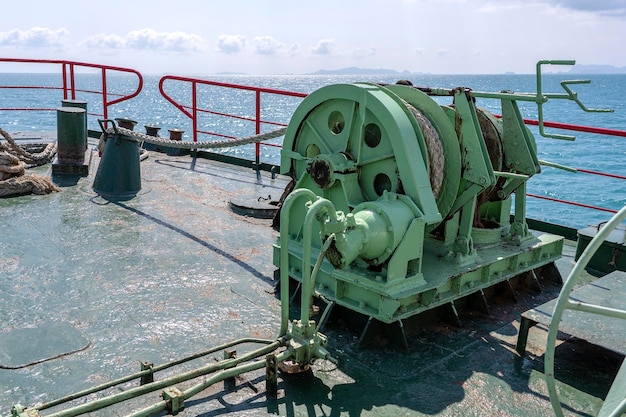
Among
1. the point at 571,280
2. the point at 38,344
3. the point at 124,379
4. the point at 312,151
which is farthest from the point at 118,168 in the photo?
the point at 571,280

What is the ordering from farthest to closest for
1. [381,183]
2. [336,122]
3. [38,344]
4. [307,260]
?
[336,122] < [381,183] < [38,344] < [307,260]

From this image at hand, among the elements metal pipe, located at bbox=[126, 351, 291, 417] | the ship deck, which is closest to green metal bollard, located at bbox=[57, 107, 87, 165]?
the ship deck

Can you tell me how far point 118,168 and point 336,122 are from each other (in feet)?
12.6

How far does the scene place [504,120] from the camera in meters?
5.06

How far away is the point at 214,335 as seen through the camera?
4.16 metres

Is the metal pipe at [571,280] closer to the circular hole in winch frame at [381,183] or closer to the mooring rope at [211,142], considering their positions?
the circular hole in winch frame at [381,183]

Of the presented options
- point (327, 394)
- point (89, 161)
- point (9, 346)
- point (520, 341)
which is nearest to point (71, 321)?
point (9, 346)

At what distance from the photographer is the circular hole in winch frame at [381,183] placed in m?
4.40

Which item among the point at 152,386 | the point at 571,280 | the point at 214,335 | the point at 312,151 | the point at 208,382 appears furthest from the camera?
the point at 312,151

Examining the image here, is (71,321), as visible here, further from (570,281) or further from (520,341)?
(570,281)

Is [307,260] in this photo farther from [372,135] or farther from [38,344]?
[38,344]

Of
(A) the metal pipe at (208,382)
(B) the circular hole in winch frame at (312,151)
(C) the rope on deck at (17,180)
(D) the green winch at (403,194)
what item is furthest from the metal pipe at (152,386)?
(C) the rope on deck at (17,180)

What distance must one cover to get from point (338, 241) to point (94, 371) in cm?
161

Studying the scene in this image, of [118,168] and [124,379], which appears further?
[118,168]
